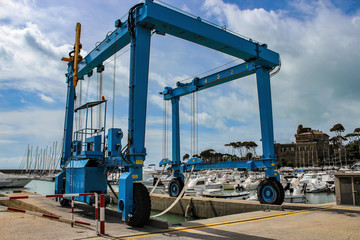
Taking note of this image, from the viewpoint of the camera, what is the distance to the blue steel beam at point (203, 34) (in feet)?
34.0

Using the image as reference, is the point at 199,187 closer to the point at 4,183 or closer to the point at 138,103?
the point at 138,103

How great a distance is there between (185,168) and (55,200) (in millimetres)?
8375

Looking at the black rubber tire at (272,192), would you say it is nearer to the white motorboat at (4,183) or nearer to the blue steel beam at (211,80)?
the blue steel beam at (211,80)

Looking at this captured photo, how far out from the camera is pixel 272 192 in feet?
44.4

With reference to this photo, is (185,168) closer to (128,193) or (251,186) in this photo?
(128,193)

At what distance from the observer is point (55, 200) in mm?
15766

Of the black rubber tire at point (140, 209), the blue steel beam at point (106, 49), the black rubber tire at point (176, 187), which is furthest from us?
the black rubber tire at point (176, 187)

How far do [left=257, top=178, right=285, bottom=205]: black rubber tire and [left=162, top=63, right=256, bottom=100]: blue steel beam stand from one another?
647 centimetres

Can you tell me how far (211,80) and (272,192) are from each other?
7998 millimetres

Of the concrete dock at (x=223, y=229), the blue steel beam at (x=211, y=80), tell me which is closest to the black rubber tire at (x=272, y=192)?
the concrete dock at (x=223, y=229)

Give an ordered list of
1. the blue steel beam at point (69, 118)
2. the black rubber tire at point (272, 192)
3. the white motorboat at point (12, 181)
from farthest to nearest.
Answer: the white motorboat at point (12, 181) → the blue steel beam at point (69, 118) → the black rubber tire at point (272, 192)

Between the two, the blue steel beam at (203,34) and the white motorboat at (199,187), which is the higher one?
the blue steel beam at (203,34)

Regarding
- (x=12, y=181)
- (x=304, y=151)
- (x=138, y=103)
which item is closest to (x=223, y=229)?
(x=138, y=103)

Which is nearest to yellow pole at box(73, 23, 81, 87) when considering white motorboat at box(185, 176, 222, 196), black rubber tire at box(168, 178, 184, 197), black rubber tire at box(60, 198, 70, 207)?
black rubber tire at box(60, 198, 70, 207)
